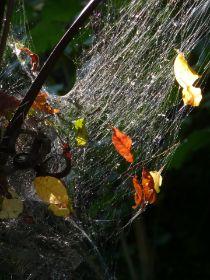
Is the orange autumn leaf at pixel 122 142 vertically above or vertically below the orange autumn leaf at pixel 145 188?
above

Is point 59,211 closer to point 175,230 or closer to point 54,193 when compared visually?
point 54,193

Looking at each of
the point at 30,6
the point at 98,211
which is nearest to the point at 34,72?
the point at 98,211

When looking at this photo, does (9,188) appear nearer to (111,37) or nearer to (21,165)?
(21,165)

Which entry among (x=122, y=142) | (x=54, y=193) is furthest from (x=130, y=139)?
(x=54, y=193)

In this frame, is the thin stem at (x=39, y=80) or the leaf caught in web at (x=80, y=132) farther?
the leaf caught in web at (x=80, y=132)

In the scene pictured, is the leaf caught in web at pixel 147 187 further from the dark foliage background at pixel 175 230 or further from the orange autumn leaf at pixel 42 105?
the dark foliage background at pixel 175 230

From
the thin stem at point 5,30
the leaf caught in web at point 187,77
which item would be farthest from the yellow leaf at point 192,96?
the thin stem at point 5,30
